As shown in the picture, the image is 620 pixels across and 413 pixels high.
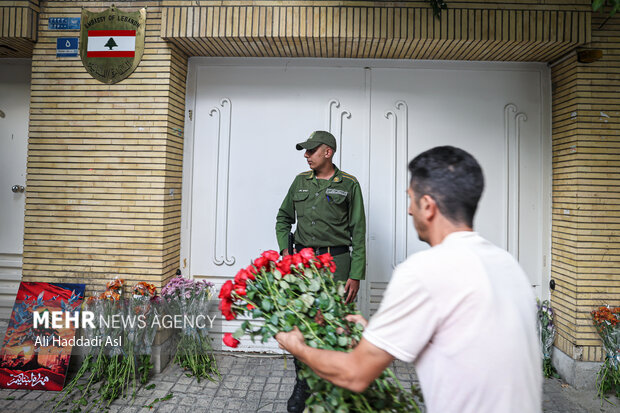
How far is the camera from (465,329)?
109 centimetres

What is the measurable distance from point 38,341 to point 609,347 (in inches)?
201

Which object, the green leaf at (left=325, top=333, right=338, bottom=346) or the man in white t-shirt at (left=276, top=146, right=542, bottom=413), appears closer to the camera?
the man in white t-shirt at (left=276, top=146, right=542, bottom=413)

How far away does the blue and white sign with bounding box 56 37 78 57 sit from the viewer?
3.83 meters

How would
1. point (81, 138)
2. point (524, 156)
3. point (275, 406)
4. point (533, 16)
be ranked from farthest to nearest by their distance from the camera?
1. point (524, 156)
2. point (81, 138)
3. point (533, 16)
4. point (275, 406)

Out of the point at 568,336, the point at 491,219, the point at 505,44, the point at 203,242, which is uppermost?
the point at 505,44

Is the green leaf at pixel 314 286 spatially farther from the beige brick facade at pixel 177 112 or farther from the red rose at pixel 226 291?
the beige brick facade at pixel 177 112

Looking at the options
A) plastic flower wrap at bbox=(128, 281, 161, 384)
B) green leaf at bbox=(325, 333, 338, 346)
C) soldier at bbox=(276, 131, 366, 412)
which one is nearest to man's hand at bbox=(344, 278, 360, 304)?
soldier at bbox=(276, 131, 366, 412)

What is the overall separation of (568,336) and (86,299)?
15.0 ft

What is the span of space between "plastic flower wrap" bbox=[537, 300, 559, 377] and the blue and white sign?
17.4ft

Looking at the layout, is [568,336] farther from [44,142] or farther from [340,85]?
[44,142]

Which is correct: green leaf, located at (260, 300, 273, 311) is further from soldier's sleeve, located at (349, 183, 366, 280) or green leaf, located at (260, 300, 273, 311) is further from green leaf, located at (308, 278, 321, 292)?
soldier's sleeve, located at (349, 183, 366, 280)

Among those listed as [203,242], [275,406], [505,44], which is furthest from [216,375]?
[505,44]

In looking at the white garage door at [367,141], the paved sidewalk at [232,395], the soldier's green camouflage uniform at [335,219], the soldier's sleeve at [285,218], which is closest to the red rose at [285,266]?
the soldier's green camouflage uniform at [335,219]

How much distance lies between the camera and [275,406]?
3232 mm
